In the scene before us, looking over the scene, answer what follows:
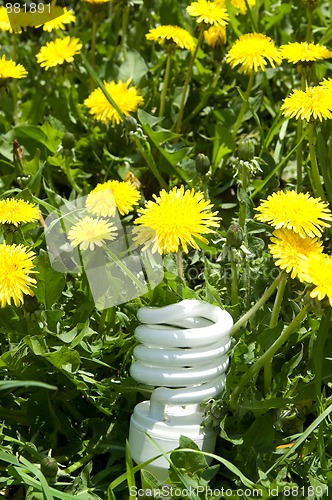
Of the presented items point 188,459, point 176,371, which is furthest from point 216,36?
point 188,459

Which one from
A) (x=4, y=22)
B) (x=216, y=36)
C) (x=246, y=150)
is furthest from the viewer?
(x=4, y=22)

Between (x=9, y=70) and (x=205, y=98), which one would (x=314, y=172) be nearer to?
(x=205, y=98)

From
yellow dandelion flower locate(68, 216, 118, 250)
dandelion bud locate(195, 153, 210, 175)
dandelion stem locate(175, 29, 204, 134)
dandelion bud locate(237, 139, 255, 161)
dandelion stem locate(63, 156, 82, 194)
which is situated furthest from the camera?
dandelion stem locate(175, 29, 204, 134)

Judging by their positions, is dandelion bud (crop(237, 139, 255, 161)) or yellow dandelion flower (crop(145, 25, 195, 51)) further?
yellow dandelion flower (crop(145, 25, 195, 51))

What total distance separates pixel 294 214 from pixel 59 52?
1058mm

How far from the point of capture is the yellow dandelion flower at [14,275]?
49.9 inches

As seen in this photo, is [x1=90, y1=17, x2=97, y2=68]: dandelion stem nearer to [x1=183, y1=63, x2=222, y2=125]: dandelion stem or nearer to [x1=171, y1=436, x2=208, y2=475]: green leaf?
[x1=183, y1=63, x2=222, y2=125]: dandelion stem

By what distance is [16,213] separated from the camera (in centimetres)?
143

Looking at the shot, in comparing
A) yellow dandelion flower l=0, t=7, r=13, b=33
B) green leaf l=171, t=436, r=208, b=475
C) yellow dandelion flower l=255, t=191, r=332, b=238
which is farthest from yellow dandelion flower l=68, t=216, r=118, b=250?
yellow dandelion flower l=0, t=7, r=13, b=33

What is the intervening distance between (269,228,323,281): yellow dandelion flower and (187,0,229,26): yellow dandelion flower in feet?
2.76

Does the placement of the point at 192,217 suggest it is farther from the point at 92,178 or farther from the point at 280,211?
the point at 92,178

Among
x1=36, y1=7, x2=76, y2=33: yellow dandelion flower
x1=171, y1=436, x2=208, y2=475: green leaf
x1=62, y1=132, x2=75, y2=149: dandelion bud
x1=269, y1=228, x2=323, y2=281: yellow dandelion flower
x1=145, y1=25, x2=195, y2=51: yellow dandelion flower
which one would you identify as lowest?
x1=171, y1=436, x2=208, y2=475: green leaf

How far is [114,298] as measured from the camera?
1.46 m

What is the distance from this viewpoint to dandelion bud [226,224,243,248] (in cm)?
134
